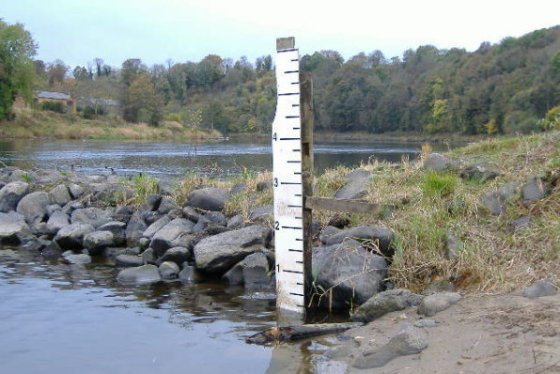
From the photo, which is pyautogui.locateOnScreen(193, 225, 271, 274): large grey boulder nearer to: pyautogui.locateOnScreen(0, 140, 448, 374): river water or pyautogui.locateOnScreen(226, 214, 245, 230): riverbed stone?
pyautogui.locateOnScreen(0, 140, 448, 374): river water

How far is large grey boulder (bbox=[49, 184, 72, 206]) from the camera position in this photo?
12.6 meters

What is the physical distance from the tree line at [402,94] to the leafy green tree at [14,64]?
256 mm

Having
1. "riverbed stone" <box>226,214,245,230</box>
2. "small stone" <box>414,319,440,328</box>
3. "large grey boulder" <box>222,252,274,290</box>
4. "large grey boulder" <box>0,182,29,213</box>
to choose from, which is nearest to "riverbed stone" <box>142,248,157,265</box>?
"riverbed stone" <box>226,214,245,230</box>

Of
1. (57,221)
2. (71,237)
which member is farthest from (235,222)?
(57,221)

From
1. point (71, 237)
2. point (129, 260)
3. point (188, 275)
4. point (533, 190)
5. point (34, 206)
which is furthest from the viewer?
point (34, 206)

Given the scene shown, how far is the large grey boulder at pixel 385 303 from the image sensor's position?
579 centimetres

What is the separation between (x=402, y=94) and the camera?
3445 inches

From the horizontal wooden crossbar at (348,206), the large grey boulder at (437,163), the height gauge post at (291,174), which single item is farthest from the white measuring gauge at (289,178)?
the large grey boulder at (437,163)

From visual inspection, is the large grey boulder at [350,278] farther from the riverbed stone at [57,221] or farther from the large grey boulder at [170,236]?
the riverbed stone at [57,221]

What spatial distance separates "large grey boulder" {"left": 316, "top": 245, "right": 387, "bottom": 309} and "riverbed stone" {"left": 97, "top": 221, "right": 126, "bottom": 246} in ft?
15.7

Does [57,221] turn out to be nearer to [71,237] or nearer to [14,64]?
[71,237]

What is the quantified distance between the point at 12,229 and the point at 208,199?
3.58m

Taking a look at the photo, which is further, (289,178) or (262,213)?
(262,213)

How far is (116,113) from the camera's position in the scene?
85.4 m
